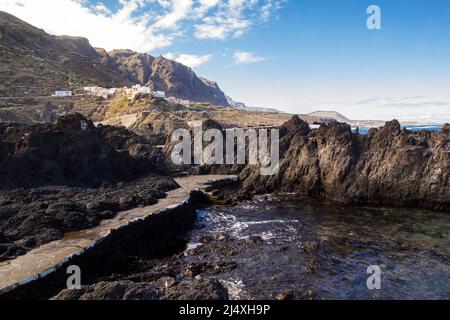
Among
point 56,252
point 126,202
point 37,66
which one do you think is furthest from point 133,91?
point 56,252

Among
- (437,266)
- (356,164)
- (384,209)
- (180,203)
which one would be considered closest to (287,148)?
(356,164)

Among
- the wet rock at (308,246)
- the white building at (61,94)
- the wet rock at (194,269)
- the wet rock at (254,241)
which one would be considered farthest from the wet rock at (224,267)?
the white building at (61,94)

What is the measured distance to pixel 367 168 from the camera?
29234 millimetres

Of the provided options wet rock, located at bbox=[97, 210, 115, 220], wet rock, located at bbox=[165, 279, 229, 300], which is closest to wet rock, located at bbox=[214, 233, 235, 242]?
wet rock, located at bbox=[97, 210, 115, 220]

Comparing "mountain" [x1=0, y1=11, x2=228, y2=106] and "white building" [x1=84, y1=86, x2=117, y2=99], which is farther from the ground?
"mountain" [x1=0, y1=11, x2=228, y2=106]

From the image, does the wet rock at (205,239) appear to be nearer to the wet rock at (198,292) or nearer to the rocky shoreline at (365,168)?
the wet rock at (198,292)

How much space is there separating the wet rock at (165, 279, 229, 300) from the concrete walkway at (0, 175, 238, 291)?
6000 mm

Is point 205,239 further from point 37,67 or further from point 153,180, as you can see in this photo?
point 37,67

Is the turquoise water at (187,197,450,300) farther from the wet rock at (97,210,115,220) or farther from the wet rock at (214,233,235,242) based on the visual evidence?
the wet rock at (97,210,115,220)

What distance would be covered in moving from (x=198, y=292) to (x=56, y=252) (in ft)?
26.7

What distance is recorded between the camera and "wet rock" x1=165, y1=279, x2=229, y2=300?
28.8 ft

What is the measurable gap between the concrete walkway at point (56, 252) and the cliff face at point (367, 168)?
14288 mm
